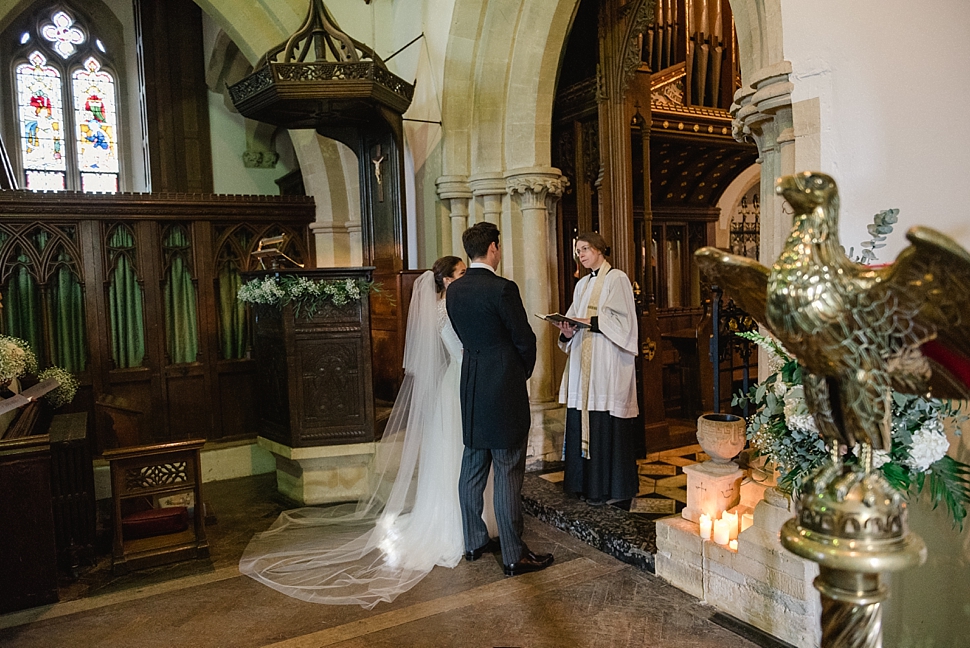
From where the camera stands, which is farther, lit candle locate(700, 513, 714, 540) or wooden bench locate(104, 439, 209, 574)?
wooden bench locate(104, 439, 209, 574)

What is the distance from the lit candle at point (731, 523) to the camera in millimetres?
3213

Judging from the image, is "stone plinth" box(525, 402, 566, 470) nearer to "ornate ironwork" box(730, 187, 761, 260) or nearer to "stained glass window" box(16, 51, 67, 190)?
"ornate ironwork" box(730, 187, 761, 260)

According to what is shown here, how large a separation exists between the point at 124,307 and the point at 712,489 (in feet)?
18.1

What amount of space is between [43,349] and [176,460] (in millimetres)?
2855

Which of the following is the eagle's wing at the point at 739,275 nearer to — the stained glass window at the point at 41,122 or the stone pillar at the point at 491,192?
the stone pillar at the point at 491,192

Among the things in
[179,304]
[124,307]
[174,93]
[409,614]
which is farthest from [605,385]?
[174,93]

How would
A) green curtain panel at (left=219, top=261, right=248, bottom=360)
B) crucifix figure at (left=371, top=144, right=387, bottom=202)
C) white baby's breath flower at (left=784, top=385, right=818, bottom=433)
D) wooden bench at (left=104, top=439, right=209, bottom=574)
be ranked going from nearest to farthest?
white baby's breath flower at (left=784, top=385, right=818, bottom=433) → wooden bench at (left=104, top=439, right=209, bottom=574) → crucifix figure at (left=371, top=144, right=387, bottom=202) → green curtain panel at (left=219, top=261, right=248, bottom=360)

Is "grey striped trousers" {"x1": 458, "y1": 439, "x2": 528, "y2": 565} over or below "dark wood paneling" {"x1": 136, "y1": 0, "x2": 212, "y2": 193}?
below

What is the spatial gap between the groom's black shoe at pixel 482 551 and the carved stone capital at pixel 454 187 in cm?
291

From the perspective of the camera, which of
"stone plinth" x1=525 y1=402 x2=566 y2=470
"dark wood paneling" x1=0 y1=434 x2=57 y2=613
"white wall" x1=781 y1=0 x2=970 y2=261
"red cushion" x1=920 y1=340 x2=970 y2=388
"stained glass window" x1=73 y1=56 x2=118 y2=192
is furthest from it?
"stained glass window" x1=73 y1=56 x2=118 y2=192

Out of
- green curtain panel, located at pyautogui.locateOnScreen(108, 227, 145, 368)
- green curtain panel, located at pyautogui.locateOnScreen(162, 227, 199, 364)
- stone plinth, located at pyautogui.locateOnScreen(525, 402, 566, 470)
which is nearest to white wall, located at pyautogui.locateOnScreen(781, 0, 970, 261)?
stone plinth, located at pyautogui.locateOnScreen(525, 402, 566, 470)

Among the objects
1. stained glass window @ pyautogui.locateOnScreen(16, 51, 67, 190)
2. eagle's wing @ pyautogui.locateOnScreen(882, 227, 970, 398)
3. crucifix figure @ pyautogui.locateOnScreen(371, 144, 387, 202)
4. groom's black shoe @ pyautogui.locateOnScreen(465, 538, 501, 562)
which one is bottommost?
groom's black shoe @ pyautogui.locateOnScreen(465, 538, 501, 562)

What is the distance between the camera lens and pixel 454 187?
5.69 metres

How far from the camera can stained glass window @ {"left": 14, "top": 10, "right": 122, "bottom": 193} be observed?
343 inches
